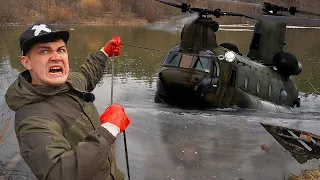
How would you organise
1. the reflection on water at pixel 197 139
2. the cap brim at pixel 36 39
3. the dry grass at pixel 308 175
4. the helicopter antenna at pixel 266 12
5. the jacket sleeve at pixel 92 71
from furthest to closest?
the helicopter antenna at pixel 266 12 → the reflection on water at pixel 197 139 → the dry grass at pixel 308 175 → the jacket sleeve at pixel 92 71 → the cap brim at pixel 36 39

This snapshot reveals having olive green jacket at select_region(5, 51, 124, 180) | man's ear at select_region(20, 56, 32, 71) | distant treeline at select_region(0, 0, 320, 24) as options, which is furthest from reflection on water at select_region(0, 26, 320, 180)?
distant treeline at select_region(0, 0, 320, 24)

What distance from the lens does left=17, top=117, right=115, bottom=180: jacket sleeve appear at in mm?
1926

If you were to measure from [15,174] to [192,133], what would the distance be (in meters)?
4.39

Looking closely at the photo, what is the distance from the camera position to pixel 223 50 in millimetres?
10242

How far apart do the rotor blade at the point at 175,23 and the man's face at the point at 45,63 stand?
23.3ft

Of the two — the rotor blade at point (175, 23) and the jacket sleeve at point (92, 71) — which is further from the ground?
the rotor blade at point (175, 23)

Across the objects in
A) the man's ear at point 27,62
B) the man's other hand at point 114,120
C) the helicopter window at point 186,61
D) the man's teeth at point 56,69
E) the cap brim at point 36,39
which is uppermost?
the cap brim at point 36,39

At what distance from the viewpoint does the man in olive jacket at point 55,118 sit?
194 centimetres

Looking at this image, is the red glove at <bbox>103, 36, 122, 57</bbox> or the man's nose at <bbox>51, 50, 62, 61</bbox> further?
the red glove at <bbox>103, 36, 122, 57</bbox>

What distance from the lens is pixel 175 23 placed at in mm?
9609

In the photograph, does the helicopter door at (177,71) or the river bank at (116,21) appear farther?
the river bank at (116,21)

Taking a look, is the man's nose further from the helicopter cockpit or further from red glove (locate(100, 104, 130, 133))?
the helicopter cockpit

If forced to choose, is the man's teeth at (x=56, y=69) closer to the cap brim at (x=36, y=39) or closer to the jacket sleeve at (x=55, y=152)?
the cap brim at (x=36, y=39)

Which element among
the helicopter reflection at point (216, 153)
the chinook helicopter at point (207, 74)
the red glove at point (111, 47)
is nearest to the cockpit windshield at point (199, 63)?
the chinook helicopter at point (207, 74)
